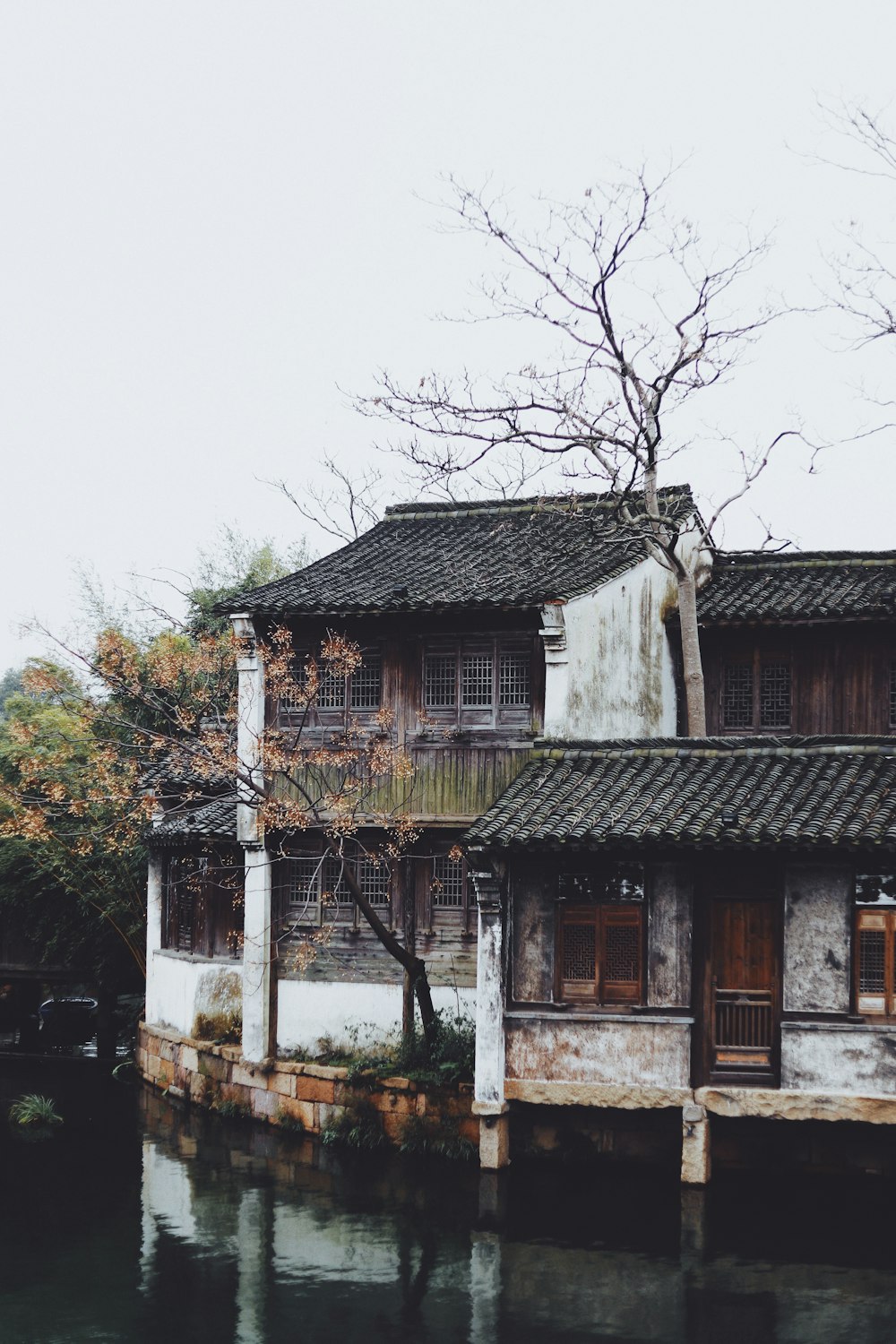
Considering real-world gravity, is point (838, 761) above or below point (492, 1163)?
above

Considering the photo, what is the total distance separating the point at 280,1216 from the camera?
663 inches

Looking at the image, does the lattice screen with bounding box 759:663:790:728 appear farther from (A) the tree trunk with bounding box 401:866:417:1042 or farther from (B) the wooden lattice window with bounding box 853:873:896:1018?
(B) the wooden lattice window with bounding box 853:873:896:1018

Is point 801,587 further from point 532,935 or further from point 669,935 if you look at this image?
point 532,935

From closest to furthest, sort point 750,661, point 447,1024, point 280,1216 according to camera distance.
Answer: point 280,1216
point 447,1024
point 750,661

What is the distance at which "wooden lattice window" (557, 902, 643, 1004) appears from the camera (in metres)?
17.4

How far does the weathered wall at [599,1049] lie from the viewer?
17.1 meters

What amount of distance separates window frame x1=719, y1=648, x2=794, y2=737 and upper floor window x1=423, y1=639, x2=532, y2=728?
4.56 meters

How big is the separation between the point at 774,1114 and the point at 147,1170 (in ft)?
26.4

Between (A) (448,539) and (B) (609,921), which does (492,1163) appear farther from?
(A) (448,539)

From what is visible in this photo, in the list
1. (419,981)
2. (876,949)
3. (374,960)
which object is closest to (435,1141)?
(419,981)

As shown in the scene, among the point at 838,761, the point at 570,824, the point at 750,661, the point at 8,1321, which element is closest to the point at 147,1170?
the point at 8,1321

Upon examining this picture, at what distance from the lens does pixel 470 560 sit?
22578 mm

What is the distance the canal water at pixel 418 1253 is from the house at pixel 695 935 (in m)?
1.10

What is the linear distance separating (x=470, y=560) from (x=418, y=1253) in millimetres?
10457
